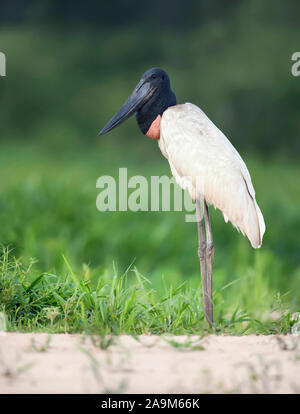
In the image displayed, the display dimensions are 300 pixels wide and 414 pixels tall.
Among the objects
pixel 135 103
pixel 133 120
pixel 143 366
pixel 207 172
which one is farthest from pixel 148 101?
pixel 133 120

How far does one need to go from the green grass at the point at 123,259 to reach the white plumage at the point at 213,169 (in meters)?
0.49

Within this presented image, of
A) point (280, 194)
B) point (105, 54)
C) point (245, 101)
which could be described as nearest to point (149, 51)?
point (105, 54)

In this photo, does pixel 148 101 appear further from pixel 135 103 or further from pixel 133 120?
pixel 133 120

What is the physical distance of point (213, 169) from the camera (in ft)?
13.8

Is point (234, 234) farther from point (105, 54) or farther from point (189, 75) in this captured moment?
point (105, 54)

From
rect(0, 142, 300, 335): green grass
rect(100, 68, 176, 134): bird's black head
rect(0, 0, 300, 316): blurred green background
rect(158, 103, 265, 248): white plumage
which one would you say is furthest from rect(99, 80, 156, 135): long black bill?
rect(0, 0, 300, 316): blurred green background

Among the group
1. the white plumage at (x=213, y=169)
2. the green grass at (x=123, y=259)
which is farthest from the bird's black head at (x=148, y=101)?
the green grass at (x=123, y=259)

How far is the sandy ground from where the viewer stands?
8.70 feet

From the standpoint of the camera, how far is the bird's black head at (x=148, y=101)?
14.5ft

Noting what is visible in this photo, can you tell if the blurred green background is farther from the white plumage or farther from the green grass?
the white plumage

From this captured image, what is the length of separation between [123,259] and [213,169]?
3.92 meters

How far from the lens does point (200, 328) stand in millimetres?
3863

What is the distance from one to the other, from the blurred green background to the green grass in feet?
0.11
